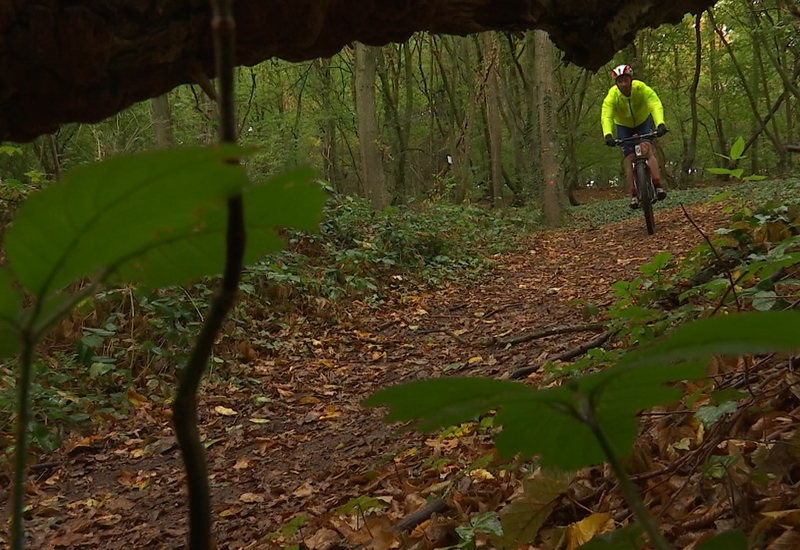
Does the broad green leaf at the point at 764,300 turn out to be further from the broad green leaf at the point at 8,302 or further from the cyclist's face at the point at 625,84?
the cyclist's face at the point at 625,84

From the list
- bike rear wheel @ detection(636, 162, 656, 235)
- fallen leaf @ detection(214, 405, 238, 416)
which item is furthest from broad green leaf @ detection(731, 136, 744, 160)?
bike rear wheel @ detection(636, 162, 656, 235)

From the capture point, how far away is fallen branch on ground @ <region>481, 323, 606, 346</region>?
3623mm

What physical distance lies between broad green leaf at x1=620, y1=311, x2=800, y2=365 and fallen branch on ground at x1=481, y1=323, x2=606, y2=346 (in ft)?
10.7

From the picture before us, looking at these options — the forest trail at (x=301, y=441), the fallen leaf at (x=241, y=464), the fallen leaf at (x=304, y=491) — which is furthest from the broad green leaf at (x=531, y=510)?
the fallen leaf at (x=241, y=464)

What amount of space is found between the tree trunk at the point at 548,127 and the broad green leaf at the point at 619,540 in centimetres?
1163

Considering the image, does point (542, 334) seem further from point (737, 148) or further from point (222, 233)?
point (222, 233)

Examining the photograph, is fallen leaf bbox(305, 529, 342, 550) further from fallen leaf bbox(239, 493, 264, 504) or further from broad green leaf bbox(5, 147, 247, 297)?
broad green leaf bbox(5, 147, 247, 297)

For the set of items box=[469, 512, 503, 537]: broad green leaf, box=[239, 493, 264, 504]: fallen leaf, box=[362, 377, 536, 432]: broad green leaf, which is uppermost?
box=[362, 377, 536, 432]: broad green leaf

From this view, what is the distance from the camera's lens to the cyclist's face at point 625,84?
6.77 metres

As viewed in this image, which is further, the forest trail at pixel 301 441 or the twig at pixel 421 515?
the forest trail at pixel 301 441

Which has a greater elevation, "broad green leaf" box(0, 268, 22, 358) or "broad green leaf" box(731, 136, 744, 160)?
"broad green leaf" box(731, 136, 744, 160)

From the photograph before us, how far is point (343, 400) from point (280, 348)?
119cm

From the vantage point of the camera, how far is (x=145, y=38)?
1.75 meters

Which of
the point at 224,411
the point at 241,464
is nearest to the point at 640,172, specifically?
the point at 224,411
